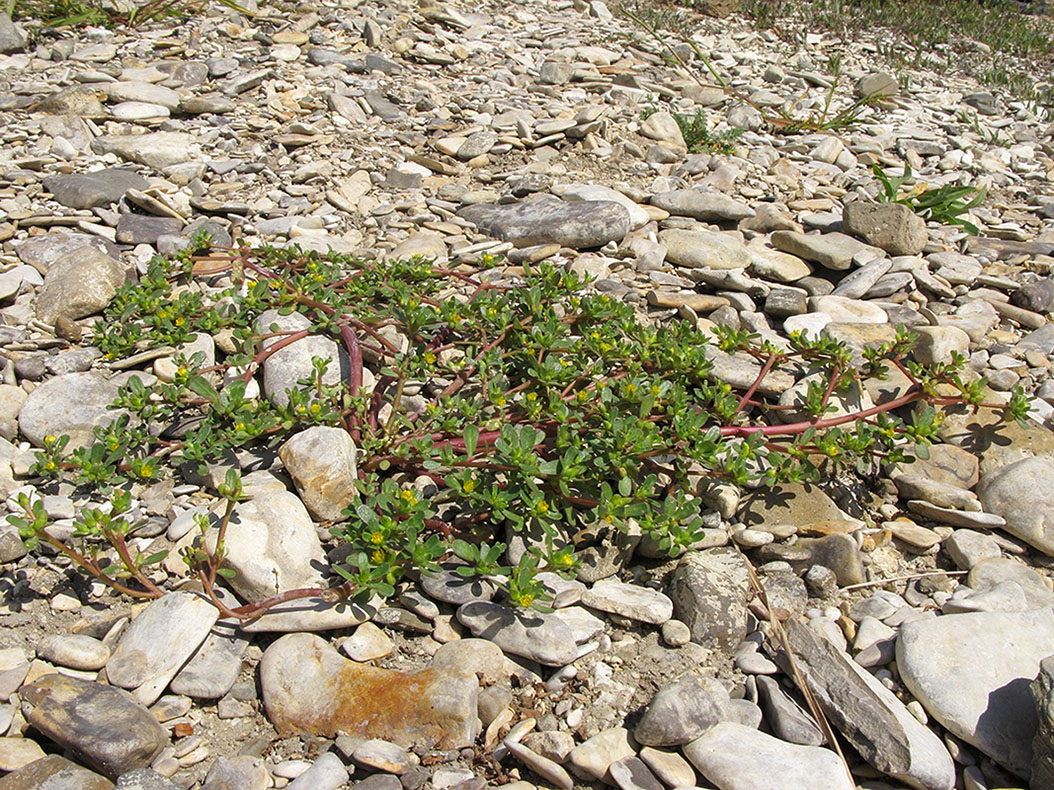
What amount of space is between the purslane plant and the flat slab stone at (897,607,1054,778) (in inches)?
26.0

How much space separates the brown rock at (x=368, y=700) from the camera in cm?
228

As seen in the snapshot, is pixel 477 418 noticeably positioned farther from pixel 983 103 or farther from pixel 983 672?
pixel 983 103

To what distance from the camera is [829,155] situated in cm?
614

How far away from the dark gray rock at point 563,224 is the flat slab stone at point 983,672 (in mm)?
2635

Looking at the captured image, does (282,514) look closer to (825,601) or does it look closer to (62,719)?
(62,719)

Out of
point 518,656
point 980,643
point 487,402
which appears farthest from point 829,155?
point 518,656

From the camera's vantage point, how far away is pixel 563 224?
451cm

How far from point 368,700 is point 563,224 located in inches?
113

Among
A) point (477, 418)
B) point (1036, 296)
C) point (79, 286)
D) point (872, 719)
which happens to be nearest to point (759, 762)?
point (872, 719)

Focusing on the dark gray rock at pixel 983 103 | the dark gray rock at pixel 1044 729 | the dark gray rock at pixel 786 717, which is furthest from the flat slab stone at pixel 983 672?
the dark gray rock at pixel 983 103

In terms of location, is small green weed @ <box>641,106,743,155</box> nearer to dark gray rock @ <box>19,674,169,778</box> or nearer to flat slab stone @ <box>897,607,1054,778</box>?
flat slab stone @ <box>897,607,1054,778</box>

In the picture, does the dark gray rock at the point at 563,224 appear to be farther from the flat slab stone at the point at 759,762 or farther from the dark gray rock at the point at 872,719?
the flat slab stone at the point at 759,762

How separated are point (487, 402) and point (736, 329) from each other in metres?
1.30

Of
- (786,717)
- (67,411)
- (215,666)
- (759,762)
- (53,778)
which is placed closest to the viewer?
(53,778)
